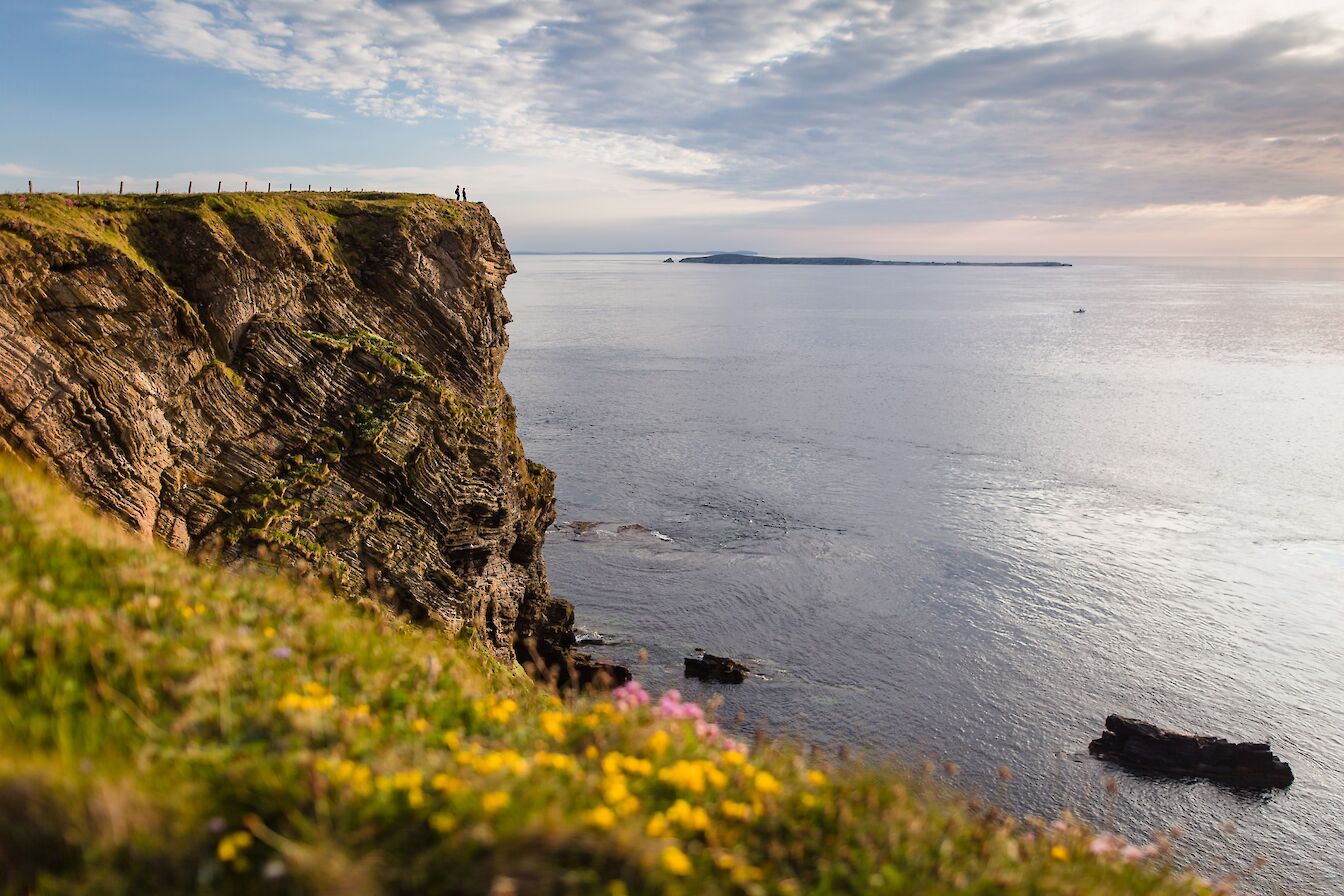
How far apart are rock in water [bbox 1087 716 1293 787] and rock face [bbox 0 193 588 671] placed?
1148 inches

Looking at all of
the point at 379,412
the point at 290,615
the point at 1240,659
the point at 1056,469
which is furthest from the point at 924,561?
the point at 290,615

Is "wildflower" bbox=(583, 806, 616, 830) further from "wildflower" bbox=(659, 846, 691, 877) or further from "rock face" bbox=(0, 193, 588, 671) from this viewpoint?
"rock face" bbox=(0, 193, 588, 671)

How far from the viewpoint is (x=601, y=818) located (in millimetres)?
5320

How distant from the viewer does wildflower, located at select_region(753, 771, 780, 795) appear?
20.9 ft

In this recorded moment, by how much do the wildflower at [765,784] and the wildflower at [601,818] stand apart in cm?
133

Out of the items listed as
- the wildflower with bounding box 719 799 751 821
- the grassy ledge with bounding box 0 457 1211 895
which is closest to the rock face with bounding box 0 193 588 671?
the grassy ledge with bounding box 0 457 1211 895

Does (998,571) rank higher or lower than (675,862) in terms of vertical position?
lower

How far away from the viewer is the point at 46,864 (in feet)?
16.9

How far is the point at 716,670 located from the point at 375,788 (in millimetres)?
40536

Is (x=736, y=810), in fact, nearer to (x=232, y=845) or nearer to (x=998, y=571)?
(x=232, y=845)

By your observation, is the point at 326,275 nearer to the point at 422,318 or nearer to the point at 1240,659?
the point at 422,318

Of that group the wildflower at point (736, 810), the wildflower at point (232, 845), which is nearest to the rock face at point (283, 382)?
the wildflower at point (232, 845)

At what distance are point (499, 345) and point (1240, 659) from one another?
4456 cm

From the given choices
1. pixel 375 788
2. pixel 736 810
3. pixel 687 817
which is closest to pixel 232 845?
pixel 375 788
